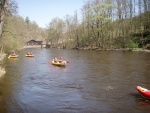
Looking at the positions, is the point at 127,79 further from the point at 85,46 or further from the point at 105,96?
the point at 85,46

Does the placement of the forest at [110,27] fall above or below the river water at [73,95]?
above

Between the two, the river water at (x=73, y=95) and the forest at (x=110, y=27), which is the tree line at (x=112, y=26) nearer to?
the forest at (x=110, y=27)

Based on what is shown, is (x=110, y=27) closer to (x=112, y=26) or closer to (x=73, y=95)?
(x=112, y=26)

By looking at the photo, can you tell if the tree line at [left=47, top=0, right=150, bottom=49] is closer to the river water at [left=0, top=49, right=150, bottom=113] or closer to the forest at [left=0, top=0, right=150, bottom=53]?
the forest at [left=0, top=0, right=150, bottom=53]

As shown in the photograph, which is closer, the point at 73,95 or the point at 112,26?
the point at 73,95

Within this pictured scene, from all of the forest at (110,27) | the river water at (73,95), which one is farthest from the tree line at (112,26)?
the river water at (73,95)

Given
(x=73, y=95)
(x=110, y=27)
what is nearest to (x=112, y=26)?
(x=110, y=27)

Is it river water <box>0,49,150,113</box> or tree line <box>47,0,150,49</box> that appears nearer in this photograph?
river water <box>0,49,150,113</box>

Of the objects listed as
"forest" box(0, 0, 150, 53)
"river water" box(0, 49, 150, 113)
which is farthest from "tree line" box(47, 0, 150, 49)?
"river water" box(0, 49, 150, 113)

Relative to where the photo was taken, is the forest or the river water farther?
the forest

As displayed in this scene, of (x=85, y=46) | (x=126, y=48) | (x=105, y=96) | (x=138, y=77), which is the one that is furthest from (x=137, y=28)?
(x=105, y=96)

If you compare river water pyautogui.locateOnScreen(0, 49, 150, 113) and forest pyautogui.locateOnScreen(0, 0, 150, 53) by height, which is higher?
forest pyautogui.locateOnScreen(0, 0, 150, 53)

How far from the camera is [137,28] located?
64.4 metres

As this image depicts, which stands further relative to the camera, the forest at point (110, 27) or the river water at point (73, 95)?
the forest at point (110, 27)
